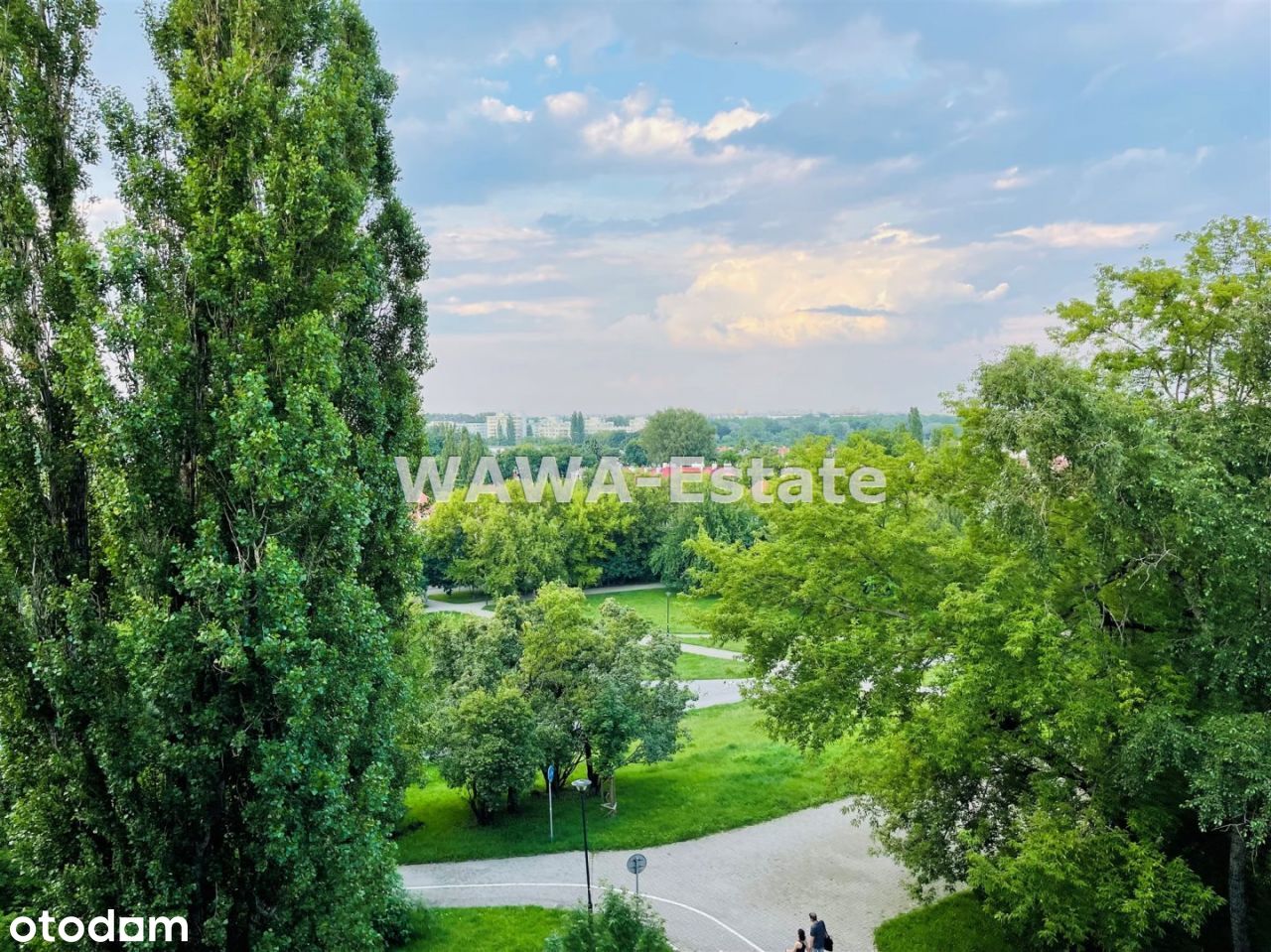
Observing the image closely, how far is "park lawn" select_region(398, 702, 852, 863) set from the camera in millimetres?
16812

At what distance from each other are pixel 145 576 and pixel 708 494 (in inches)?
1663

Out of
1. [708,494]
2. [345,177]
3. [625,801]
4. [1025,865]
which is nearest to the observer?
[345,177]

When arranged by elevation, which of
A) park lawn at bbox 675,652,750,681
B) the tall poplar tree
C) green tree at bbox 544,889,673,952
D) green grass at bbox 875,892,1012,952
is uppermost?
the tall poplar tree

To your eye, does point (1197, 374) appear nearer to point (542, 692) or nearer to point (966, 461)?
point (966, 461)

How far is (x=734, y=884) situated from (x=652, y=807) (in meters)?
3.85

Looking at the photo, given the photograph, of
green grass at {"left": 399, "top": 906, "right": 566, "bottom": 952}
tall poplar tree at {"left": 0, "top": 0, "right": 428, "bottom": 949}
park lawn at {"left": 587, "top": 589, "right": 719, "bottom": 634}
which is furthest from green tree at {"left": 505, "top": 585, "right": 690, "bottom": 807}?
park lawn at {"left": 587, "top": 589, "right": 719, "bottom": 634}

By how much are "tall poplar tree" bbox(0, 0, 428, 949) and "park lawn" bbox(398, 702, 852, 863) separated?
942 cm

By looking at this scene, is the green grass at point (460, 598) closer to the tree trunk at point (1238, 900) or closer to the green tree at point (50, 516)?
the green tree at point (50, 516)

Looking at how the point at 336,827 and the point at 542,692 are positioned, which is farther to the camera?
→ the point at 542,692

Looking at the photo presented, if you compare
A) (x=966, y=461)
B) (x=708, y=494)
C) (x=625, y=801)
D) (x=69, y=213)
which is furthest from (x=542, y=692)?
(x=708, y=494)

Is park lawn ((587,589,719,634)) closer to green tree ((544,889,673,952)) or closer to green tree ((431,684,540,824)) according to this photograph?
green tree ((431,684,540,824))

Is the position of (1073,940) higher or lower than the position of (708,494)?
lower

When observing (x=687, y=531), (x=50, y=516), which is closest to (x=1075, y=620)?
(x=50, y=516)

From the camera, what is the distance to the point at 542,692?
692 inches
